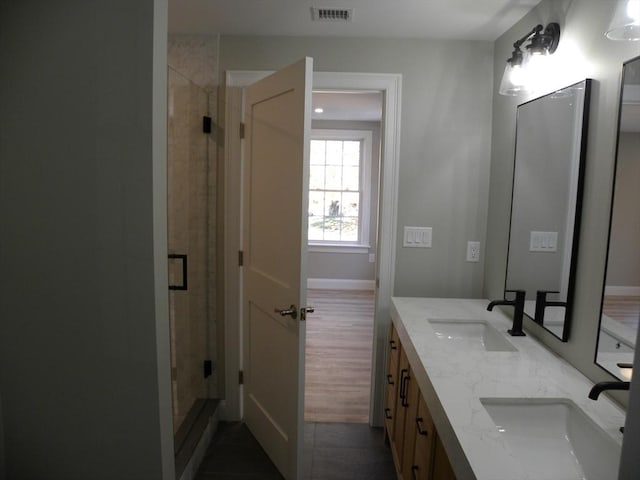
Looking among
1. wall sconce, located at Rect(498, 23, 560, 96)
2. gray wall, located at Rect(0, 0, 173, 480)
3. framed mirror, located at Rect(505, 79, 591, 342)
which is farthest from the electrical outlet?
gray wall, located at Rect(0, 0, 173, 480)

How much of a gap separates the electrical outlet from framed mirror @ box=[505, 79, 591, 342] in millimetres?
360

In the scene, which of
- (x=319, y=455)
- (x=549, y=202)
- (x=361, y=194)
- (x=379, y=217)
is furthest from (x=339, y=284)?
(x=549, y=202)

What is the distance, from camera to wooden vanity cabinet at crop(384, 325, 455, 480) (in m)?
1.42

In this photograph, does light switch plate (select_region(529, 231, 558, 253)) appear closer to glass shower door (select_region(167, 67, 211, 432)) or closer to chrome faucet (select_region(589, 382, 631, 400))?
chrome faucet (select_region(589, 382, 631, 400))

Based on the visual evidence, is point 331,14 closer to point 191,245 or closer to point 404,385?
point 191,245

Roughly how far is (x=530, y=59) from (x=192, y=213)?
1935 millimetres

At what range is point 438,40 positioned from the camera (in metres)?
2.42

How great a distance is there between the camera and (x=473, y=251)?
8.34ft

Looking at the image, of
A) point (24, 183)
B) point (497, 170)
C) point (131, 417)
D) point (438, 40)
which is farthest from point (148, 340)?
point (438, 40)

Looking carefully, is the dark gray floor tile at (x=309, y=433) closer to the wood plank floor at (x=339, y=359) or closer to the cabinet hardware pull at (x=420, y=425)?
the wood plank floor at (x=339, y=359)

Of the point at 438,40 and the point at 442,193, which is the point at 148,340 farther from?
the point at 438,40

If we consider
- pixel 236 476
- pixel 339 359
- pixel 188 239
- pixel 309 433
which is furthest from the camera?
pixel 339 359

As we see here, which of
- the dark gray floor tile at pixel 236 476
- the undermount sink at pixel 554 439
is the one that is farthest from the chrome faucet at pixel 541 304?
the dark gray floor tile at pixel 236 476

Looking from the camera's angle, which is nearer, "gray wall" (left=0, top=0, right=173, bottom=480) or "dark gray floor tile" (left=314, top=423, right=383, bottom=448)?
"gray wall" (left=0, top=0, right=173, bottom=480)
